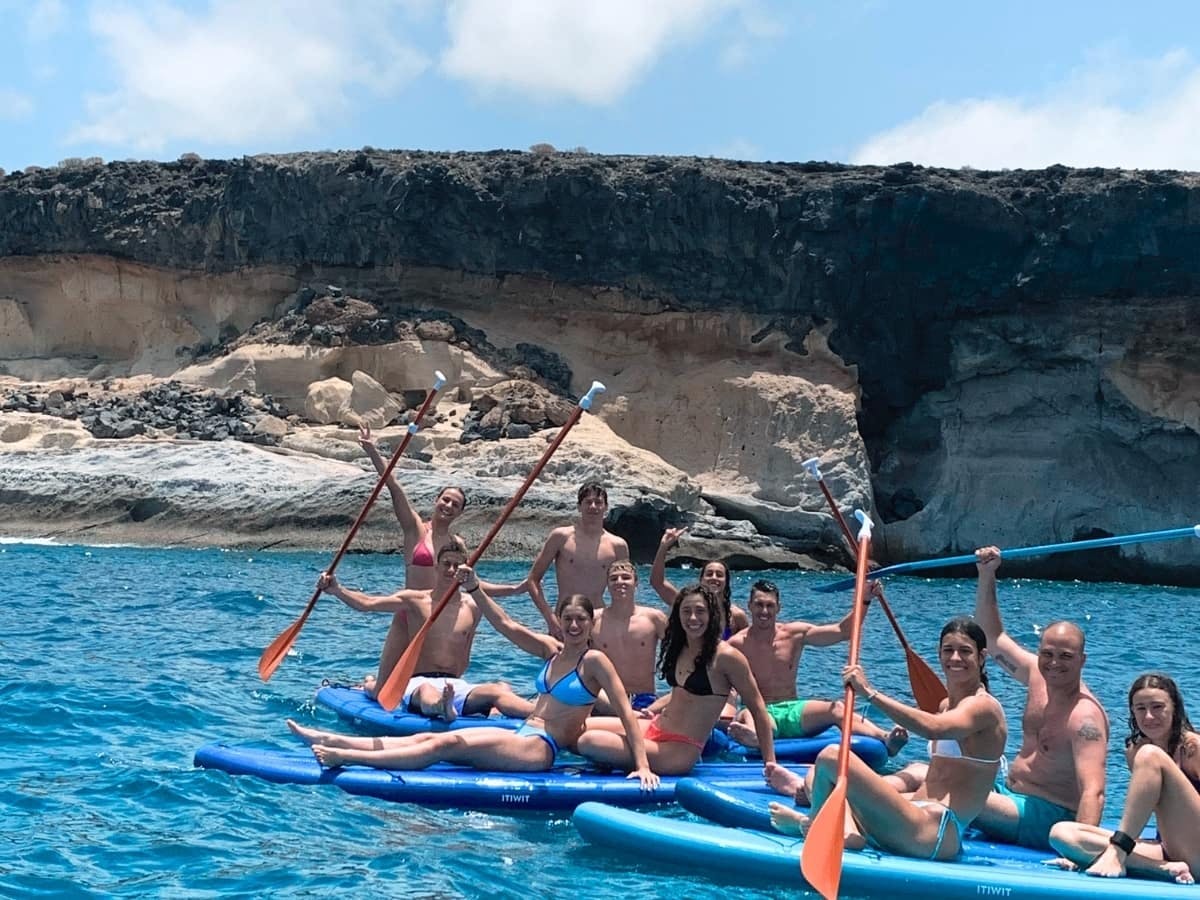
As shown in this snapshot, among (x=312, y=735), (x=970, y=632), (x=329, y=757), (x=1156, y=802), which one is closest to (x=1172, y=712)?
(x=1156, y=802)

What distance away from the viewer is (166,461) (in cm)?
2595

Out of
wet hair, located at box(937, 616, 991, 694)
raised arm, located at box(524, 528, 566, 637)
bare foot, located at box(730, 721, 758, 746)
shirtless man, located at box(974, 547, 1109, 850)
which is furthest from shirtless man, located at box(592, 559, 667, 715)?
wet hair, located at box(937, 616, 991, 694)

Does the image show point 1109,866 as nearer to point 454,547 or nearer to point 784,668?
point 784,668

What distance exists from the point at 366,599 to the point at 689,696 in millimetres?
2845

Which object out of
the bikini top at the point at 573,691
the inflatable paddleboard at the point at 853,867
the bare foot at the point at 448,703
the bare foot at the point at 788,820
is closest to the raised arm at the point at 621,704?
the bikini top at the point at 573,691

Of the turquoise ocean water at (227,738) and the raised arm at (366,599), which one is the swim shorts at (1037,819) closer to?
the turquoise ocean water at (227,738)

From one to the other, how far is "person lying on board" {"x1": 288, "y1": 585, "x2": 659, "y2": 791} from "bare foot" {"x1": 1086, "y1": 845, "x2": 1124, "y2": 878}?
85.4 inches

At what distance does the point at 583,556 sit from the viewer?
9.31 metres

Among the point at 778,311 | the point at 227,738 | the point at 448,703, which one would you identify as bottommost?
the point at 227,738

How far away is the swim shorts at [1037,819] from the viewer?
582cm

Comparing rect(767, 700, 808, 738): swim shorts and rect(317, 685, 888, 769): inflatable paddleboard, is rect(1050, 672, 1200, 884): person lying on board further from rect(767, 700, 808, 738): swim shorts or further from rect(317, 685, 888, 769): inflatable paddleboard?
rect(767, 700, 808, 738): swim shorts

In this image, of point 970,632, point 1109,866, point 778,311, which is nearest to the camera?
point 1109,866

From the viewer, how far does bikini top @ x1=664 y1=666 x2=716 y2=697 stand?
6.89 metres

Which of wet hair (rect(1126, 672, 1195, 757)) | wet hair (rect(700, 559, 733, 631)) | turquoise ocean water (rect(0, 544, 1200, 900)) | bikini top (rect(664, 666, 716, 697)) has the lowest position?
turquoise ocean water (rect(0, 544, 1200, 900))
